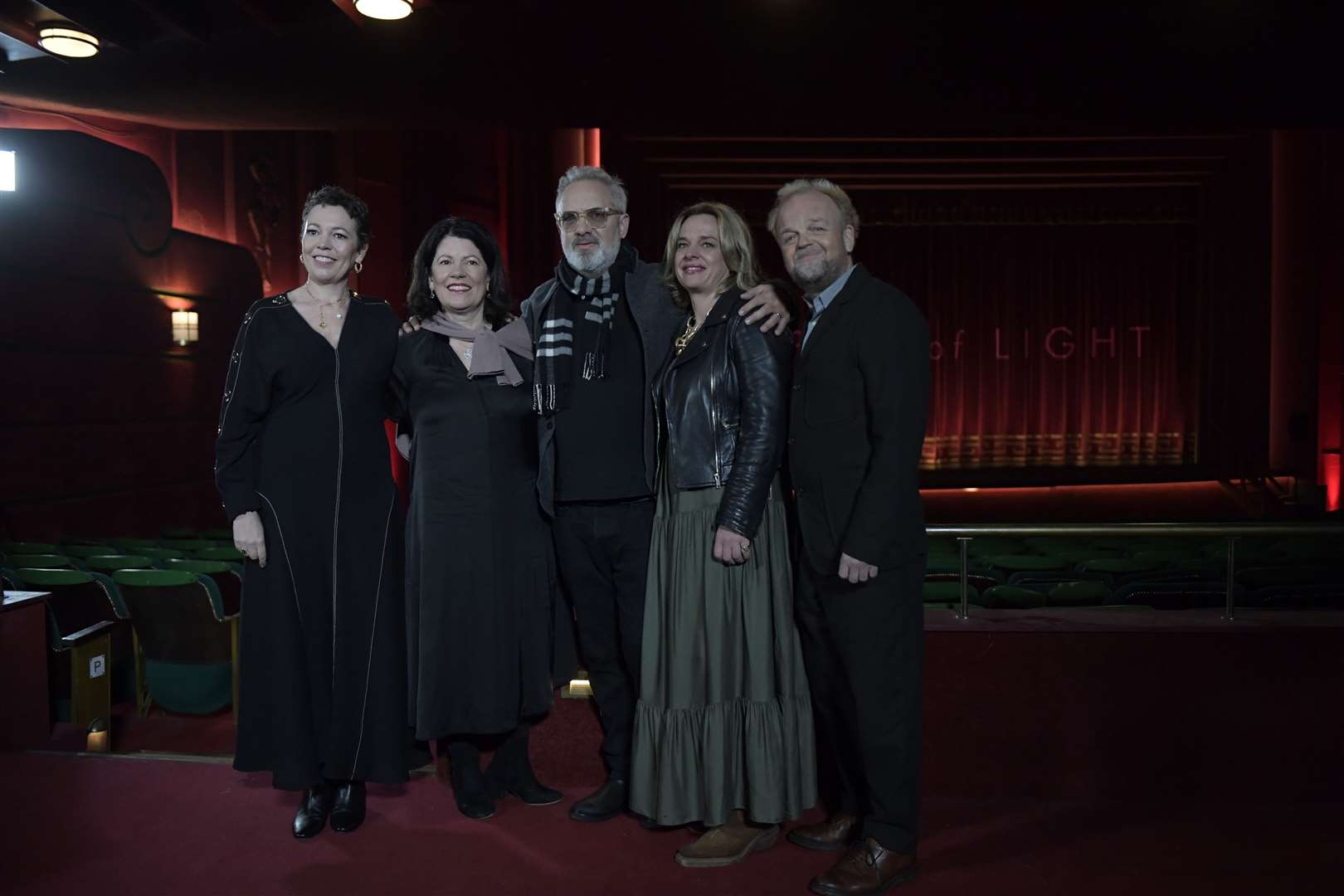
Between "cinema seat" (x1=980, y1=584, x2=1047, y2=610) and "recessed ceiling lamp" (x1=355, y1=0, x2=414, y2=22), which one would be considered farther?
"recessed ceiling lamp" (x1=355, y1=0, x2=414, y2=22)

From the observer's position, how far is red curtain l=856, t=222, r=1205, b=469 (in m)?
11.1

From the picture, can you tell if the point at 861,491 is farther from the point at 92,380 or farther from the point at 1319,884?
the point at 92,380

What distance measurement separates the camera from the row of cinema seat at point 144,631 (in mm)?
3168

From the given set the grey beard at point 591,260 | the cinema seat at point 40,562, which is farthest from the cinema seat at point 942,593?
the cinema seat at point 40,562

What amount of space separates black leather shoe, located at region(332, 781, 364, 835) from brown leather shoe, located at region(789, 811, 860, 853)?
0.99m

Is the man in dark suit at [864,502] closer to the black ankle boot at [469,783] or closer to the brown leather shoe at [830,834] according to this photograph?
the brown leather shoe at [830,834]

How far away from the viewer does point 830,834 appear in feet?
7.10

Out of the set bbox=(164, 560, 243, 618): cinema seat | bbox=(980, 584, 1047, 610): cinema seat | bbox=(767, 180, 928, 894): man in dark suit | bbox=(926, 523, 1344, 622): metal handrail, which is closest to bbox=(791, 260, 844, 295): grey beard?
bbox=(767, 180, 928, 894): man in dark suit

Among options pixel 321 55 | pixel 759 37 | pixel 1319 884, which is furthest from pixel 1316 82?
pixel 321 55

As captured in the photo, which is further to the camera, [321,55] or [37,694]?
[321,55]

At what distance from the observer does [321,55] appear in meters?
5.50

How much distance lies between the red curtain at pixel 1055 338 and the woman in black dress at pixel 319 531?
944 cm

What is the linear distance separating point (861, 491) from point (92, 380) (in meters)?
5.93

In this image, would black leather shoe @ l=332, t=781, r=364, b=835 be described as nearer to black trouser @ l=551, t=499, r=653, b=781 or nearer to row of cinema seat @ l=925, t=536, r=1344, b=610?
black trouser @ l=551, t=499, r=653, b=781
